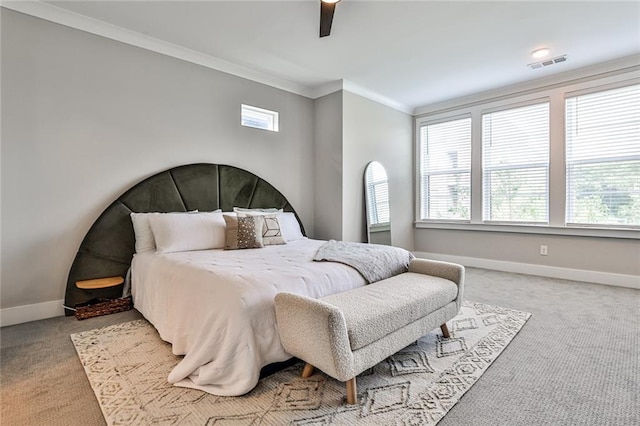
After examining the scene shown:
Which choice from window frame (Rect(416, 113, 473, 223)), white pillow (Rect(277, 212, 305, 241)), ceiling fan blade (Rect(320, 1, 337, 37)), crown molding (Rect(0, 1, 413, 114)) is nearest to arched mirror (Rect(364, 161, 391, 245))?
window frame (Rect(416, 113, 473, 223))

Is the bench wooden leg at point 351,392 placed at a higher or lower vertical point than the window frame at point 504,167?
lower

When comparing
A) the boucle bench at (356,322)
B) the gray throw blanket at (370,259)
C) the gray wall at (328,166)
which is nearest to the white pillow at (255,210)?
the gray wall at (328,166)

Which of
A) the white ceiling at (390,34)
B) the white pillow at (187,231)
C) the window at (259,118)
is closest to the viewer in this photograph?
the white ceiling at (390,34)

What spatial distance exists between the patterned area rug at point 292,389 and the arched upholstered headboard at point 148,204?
72 cm

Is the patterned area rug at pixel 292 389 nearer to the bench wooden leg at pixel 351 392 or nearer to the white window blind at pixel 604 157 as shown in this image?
the bench wooden leg at pixel 351 392

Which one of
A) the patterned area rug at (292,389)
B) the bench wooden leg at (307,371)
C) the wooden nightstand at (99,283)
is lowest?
the patterned area rug at (292,389)

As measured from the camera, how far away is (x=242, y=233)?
10.2 feet

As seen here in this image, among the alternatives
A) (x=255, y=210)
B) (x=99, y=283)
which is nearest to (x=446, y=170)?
(x=255, y=210)

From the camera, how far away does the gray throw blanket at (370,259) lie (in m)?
2.41

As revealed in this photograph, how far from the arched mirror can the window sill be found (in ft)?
3.21

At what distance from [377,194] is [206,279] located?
339 centimetres

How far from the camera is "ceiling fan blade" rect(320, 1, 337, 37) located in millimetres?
2271

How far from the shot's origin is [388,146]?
5.18 m

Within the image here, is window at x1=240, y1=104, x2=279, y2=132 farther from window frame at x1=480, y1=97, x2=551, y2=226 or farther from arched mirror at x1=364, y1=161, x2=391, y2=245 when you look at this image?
window frame at x1=480, y1=97, x2=551, y2=226
